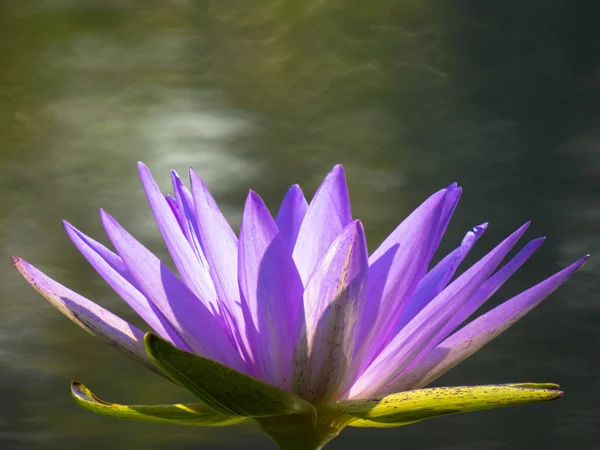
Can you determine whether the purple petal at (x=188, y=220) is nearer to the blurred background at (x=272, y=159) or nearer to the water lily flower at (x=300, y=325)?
the water lily flower at (x=300, y=325)

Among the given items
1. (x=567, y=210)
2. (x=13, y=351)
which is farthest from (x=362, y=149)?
(x=13, y=351)

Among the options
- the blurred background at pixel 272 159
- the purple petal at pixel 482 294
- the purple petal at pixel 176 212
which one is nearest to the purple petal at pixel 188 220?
the purple petal at pixel 176 212

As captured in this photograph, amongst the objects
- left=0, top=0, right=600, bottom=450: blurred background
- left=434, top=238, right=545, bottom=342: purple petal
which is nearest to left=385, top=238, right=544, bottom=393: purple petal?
left=434, top=238, right=545, bottom=342: purple petal

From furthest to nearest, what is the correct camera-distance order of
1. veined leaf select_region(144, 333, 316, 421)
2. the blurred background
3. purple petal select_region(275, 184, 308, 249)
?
the blurred background → purple petal select_region(275, 184, 308, 249) → veined leaf select_region(144, 333, 316, 421)

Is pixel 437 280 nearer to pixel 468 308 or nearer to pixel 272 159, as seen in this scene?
pixel 468 308

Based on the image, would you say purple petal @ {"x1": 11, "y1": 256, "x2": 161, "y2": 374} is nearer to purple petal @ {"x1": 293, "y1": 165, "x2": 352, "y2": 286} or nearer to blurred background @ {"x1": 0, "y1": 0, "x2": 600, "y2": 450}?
purple petal @ {"x1": 293, "y1": 165, "x2": 352, "y2": 286}

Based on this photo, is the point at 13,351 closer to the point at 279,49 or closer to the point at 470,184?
the point at 279,49

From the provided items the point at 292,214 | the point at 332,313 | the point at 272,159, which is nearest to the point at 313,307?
the point at 332,313
